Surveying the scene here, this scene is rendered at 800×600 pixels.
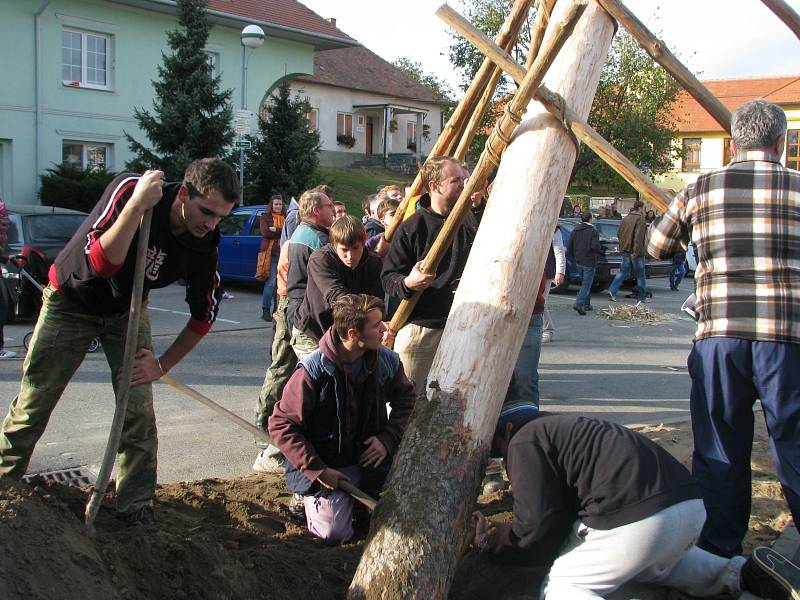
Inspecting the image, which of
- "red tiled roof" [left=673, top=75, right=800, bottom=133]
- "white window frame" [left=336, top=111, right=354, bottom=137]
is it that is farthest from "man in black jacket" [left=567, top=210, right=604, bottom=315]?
"red tiled roof" [left=673, top=75, right=800, bottom=133]

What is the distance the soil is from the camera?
2.88 metres

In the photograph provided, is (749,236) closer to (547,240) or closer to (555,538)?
(547,240)

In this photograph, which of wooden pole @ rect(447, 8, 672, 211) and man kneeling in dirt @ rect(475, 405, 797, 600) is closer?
man kneeling in dirt @ rect(475, 405, 797, 600)

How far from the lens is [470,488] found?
356 centimetres

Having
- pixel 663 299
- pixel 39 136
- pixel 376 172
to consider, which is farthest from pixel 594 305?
pixel 376 172

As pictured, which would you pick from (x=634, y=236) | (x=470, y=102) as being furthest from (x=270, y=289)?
(x=634, y=236)

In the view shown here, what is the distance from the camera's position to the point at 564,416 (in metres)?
3.42

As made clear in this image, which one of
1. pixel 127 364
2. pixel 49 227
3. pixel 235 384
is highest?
pixel 49 227

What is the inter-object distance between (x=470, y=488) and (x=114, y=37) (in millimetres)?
21921

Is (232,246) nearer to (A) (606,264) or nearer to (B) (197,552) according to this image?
(A) (606,264)

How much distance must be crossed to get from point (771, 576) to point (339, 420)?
2073mm

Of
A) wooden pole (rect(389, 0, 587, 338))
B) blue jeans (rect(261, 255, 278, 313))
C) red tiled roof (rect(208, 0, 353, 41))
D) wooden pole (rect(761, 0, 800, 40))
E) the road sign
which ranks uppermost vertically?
red tiled roof (rect(208, 0, 353, 41))

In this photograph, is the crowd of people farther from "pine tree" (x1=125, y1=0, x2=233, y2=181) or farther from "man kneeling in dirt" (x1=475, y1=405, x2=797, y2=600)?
"pine tree" (x1=125, y1=0, x2=233, y2=181)

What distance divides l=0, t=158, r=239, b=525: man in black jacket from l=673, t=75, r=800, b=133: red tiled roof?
43.6 metres
